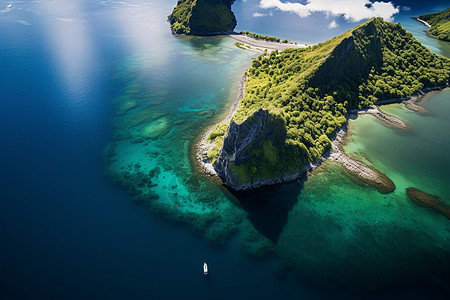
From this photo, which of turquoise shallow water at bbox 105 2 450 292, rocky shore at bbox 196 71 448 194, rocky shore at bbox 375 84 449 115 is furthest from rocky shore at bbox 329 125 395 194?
rocky shore at bbox 375 84 449 115

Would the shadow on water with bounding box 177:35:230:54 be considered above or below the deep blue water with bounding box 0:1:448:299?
above

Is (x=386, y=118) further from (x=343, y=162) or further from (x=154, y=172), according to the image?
(x=154, y=172)

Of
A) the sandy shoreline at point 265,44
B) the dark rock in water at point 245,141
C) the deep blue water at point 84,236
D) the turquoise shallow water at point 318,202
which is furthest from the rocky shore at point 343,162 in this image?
the sandy shoreline at point 265,44

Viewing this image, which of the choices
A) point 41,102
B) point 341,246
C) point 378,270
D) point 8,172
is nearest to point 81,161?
point 8,172

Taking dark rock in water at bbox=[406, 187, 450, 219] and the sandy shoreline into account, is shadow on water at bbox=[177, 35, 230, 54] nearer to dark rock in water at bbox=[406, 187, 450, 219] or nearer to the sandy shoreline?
the sandy shoreline

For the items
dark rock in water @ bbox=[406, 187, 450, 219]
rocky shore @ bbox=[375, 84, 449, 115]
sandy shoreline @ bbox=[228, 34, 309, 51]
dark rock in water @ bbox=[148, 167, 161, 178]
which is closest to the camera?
dark rock in water @ bbox=[406, 187, 450, 219]

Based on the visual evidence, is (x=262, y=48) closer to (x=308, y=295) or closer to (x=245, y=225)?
(x=245, y=225)

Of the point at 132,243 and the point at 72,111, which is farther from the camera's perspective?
the point at 72,111
